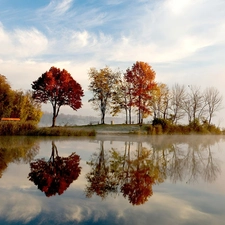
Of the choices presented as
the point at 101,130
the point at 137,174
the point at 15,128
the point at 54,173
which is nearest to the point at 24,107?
the point at 101,130

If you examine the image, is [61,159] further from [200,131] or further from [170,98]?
[170,98]

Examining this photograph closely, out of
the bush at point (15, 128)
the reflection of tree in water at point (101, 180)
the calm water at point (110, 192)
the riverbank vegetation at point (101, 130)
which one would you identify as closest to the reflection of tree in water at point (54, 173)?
the calm water at point (110, 192)

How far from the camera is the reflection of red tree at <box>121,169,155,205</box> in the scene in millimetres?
6345

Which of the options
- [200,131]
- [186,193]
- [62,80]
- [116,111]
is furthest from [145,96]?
[186,193]

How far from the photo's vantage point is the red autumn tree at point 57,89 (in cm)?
3769

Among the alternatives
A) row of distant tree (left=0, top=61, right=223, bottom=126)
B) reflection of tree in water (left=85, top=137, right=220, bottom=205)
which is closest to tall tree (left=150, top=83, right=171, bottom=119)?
row of distant tree (left=0, top=61, right=223, bottom=126)

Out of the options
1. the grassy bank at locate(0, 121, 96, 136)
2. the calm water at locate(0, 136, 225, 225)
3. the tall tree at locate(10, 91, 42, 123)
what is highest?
the tall tree at locate(10, 91, 42, 123)

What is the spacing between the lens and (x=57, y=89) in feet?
126

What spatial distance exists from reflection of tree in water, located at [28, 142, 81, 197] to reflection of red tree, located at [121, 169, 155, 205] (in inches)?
65.6

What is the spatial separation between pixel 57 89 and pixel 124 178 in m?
31.7

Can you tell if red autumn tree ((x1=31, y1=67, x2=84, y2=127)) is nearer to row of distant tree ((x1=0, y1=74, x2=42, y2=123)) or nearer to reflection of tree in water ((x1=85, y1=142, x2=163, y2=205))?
row of distant tree ((x1=0, y1=74, x2=42, y2=123))

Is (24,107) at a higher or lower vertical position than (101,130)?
higher

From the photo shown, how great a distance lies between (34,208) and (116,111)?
35.2 meters

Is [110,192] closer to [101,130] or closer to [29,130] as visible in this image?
[29,130]
